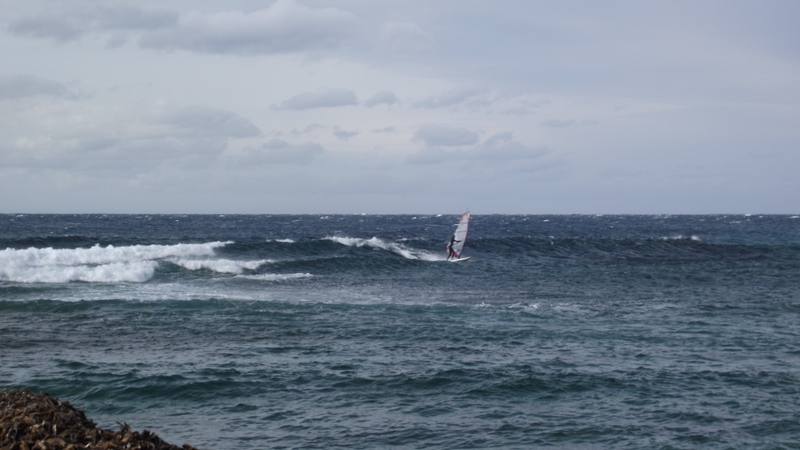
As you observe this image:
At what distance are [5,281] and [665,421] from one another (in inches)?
1072

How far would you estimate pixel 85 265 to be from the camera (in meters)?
35.5

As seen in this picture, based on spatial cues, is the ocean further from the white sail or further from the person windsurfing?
the white sail

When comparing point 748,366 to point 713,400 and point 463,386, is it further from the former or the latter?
point 463,386

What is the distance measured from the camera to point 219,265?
3631 cm

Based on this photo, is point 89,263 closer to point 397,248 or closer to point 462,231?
point 397,248

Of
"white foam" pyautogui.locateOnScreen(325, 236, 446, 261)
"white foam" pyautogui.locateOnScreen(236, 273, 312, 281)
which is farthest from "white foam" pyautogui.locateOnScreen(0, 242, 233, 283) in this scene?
"white foam" pyautogui.locateOnScreen(325, 236, 446, 261)

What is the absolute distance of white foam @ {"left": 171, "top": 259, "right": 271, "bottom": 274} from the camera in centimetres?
3569

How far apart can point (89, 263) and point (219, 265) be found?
6809 mm

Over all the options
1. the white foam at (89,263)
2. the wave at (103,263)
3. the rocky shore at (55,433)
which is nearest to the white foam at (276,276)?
the wave at (103,263)

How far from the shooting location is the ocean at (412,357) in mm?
11367

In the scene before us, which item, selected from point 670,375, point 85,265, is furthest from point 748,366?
point 85,265

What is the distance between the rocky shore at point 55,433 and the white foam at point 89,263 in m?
24.0

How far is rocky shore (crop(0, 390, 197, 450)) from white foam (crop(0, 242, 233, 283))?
78.6 feet

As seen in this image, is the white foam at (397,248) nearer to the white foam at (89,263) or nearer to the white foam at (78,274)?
the white foam at (89,263)
